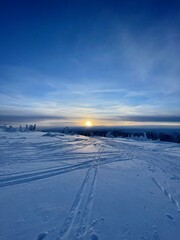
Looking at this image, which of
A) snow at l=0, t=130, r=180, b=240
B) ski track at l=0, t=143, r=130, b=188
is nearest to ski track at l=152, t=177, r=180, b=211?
snow at l=0, t=130, r=180, b=240

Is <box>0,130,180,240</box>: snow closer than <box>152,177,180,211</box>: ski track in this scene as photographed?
Yes

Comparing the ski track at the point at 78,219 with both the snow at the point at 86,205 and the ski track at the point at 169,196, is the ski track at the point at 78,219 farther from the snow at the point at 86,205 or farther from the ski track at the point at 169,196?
the ski track at the point at 169,196

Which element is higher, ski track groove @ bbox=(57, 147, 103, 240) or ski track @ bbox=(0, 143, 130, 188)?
ski track @ bbox=(0, 143, 130, 188)

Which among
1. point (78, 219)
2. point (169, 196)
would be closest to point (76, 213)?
point (78, 219)

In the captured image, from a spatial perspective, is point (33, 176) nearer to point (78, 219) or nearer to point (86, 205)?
point (86, 205)

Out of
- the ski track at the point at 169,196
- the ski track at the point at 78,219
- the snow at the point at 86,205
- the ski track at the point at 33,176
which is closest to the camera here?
the ski track at the point at 78,219

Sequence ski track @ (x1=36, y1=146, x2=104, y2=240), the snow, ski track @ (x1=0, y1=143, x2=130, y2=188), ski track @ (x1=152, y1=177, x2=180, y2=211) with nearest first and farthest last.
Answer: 1. ski track @ (x1=36, y1=146, x2=104, y2=240)
2. the snow
3. ski track @ (x1=152, y1=177, x2=180, y2=211)
4. ski track @ (x1=0, y1=143, x2=130, y2=188)

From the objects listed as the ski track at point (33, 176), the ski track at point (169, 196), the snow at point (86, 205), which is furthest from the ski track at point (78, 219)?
the ski track at point (169, 196)

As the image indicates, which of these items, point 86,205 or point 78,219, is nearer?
point 78,219

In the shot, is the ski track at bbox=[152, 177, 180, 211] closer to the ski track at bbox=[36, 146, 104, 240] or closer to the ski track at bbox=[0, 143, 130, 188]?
the ski track at bbox=[36, 146, 104, 240]

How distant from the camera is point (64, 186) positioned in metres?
8.16

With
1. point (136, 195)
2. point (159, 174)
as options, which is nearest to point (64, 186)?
Answer: point (136, 195)

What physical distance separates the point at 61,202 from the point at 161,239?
125 inches

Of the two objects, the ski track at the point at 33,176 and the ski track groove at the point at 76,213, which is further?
the ski track at the point at 33,176
